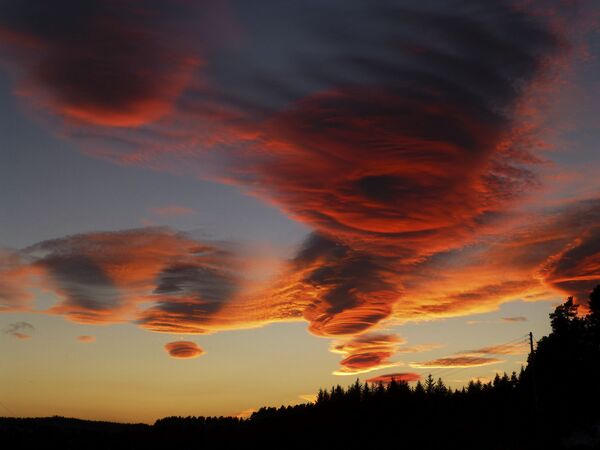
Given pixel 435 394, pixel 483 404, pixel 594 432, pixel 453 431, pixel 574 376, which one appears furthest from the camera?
pixel 435 394

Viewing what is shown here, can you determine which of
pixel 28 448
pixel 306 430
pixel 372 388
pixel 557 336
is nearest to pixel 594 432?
pixel 557 336

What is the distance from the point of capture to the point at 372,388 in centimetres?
19962

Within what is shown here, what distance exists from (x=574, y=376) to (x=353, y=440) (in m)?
75.0

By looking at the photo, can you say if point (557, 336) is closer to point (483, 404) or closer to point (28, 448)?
point (483, 404)

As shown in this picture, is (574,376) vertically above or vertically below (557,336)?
below

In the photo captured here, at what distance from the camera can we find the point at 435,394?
191 m

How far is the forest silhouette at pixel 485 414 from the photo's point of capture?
85.3 m

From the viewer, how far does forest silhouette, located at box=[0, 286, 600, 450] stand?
8531 cm

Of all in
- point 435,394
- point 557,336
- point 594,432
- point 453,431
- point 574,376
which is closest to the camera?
point 594,432

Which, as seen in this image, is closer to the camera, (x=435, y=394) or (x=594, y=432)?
(x=594, y=432)

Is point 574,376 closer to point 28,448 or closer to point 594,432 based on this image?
point 594,432

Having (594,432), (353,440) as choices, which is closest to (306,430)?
(353,440)

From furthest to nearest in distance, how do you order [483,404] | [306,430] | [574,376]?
[306,430] < [483,404] < [574,376]

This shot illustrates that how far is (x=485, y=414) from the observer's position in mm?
132375
